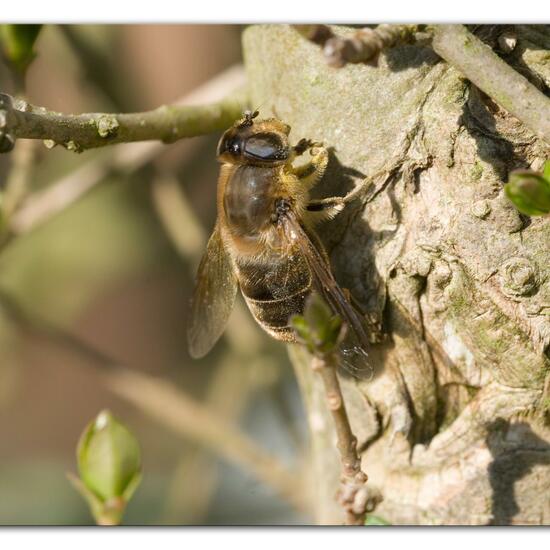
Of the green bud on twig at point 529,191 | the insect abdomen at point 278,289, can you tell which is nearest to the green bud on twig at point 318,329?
the green bud on twig at point 529,191

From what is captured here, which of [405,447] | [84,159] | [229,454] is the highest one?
[84,159]

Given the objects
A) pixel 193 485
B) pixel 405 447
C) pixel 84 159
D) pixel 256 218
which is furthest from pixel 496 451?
pixel 84 159

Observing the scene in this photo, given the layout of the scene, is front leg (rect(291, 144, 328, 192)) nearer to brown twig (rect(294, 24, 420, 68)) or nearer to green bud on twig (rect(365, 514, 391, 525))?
brown twig (rect(294, 24, 420, 68))

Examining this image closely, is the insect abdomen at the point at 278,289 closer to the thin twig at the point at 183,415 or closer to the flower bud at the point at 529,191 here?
the flower bud at the point at 529,191

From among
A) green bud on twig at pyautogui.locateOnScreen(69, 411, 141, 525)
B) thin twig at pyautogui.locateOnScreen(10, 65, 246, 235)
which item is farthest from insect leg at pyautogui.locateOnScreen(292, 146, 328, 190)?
thin twig at pyautogui.locateOnScreen(10, 65, 246, 235)
